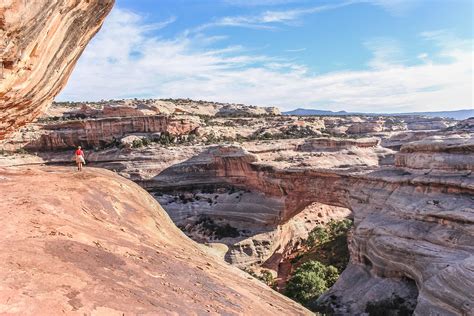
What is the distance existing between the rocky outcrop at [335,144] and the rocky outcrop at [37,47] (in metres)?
42.8

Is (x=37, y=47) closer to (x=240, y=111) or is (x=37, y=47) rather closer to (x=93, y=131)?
(x=93, y=131)

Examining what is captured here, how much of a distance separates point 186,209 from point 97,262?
1530 inches

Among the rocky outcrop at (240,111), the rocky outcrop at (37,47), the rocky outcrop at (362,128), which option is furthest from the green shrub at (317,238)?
the rocky outcrop at (240,111)

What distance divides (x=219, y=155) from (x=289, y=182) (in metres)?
11.8

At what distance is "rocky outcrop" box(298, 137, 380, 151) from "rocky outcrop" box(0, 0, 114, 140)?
42807 millimetres

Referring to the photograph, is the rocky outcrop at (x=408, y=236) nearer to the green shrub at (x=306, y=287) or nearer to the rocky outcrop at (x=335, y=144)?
the green shrub at (x=306, y=287)

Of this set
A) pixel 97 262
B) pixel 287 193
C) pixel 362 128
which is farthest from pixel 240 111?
pixel 97 262

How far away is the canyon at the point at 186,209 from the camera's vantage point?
8875 mm

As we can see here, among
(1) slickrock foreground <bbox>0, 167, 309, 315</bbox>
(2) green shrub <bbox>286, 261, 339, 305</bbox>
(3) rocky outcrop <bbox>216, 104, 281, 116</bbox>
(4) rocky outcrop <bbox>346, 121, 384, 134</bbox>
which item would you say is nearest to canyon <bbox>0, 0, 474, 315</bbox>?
(1) slickrock foreground <bbox>0, 167, 309, 315</bbox>

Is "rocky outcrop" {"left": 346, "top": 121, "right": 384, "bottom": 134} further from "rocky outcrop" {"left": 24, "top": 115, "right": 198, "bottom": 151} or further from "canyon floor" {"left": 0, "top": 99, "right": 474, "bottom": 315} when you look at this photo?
"rocky outcrop" {"left": 24, "top": 115, "right": 198, "bottom": 151}

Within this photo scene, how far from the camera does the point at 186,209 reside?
47781 mm

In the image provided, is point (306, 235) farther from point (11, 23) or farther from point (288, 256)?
point (11, 23)

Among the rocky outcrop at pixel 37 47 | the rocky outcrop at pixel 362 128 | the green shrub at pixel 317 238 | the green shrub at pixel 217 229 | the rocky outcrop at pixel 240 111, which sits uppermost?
the rocky outcrop at pixel 240 111

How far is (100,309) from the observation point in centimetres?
756
